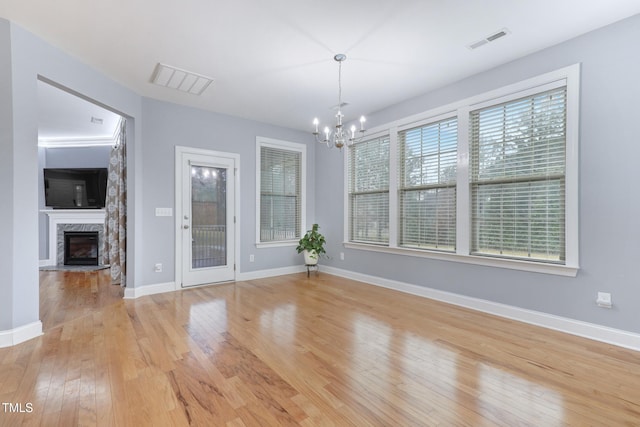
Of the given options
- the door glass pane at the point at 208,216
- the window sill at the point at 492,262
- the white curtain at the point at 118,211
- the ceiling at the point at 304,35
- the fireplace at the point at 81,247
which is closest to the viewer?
the ceiling at the point at 304,35

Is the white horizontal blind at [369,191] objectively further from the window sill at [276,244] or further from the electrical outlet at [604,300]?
the electrical outlet at [604,300]

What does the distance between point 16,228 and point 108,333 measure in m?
1.24

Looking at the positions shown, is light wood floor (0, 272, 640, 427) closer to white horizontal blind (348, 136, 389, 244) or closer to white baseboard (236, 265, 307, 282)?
white baseboard (236, 265, 307, 282)

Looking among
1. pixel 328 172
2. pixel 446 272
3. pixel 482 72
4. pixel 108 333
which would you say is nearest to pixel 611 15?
pixel 482 72

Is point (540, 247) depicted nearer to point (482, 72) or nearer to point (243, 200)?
point (482, 72)

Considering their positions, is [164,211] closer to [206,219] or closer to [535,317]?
[206,219]

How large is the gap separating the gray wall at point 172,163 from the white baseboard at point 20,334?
1.41 metres

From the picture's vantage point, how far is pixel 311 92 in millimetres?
3977

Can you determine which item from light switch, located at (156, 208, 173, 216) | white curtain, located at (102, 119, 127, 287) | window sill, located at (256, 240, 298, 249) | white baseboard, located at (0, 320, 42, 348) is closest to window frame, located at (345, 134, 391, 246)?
window sill, located at (256, 240, 298, 249)

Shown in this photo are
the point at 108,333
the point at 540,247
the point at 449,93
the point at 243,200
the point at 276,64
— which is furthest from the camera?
the point at 243,200

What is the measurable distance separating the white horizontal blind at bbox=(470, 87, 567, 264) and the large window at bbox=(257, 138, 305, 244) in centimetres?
319

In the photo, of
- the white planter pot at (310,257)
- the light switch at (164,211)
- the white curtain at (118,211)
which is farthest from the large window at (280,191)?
the white curtain at (118,211)

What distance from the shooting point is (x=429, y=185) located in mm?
4020

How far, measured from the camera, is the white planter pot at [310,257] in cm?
539
